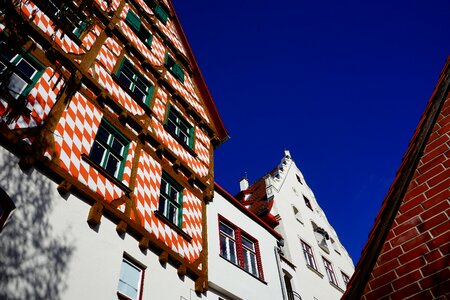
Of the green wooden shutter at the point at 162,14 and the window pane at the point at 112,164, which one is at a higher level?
the green wooden shutter at the point at 162,14

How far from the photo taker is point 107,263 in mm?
6750

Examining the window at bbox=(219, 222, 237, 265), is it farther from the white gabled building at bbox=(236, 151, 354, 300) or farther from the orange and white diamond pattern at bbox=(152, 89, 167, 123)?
the orange and white diamond pattern at bbox=(152, 89, 167, 123)

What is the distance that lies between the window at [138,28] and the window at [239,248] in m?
7.17

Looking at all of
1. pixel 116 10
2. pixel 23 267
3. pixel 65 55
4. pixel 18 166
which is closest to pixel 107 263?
pixel 23 267

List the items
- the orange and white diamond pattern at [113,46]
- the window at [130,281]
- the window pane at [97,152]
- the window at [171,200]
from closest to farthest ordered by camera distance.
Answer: the window at [130,281], the window pane at [97,152], the window at [171,200], the orange and white diamond pattern at [113,46]

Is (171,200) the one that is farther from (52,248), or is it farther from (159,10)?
(159,10)

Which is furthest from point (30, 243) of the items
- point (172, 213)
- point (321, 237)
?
point (321, 237)

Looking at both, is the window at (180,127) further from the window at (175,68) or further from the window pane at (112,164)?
the window pane at (112,164)

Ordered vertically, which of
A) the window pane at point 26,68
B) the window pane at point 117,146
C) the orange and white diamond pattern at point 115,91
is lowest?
the window pane at point 117,146

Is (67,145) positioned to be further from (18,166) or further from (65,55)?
(65,55)

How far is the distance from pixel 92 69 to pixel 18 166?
13.3ft

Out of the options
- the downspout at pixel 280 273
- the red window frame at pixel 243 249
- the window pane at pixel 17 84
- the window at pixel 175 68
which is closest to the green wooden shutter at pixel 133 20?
the window at pixel 175 68

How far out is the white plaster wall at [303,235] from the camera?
610 inches

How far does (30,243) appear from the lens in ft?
18.6
